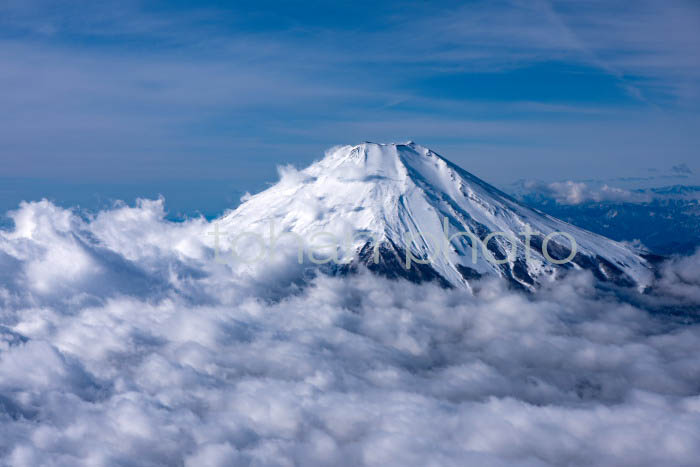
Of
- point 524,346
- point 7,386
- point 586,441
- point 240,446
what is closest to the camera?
point 240,446

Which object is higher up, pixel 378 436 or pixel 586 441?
pixel 378 436

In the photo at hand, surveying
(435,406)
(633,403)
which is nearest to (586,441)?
(633,403)

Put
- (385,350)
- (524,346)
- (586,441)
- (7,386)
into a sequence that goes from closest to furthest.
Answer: (586,441)
(7,386)
(385,350)
(524,346)

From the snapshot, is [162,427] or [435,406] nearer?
[162,427]

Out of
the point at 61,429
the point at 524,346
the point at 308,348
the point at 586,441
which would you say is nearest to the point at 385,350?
the point at 308,348

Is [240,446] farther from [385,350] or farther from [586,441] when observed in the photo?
[586,441]

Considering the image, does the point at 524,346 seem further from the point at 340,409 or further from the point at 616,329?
the point at 340,409

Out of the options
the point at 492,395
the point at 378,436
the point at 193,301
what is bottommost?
the point at 492,395

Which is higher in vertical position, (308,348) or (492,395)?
(308,348)

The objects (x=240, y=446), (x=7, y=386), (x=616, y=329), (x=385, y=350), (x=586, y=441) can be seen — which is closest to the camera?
(x=240, y=446)
